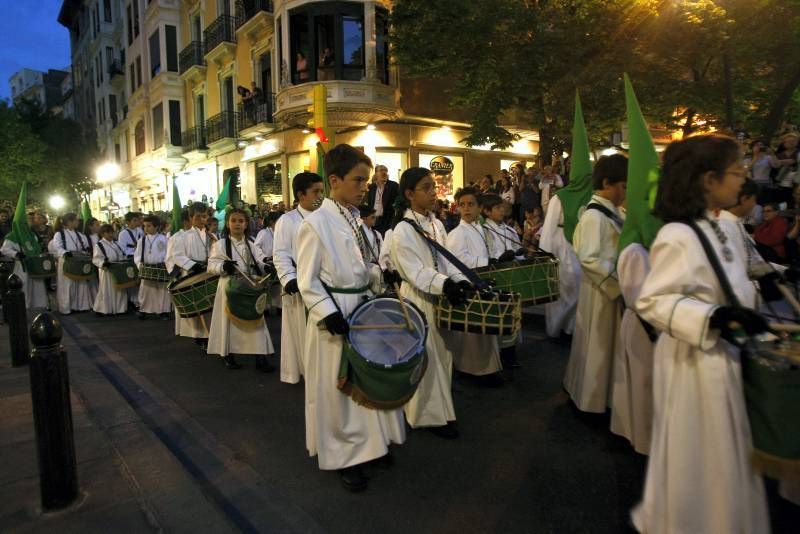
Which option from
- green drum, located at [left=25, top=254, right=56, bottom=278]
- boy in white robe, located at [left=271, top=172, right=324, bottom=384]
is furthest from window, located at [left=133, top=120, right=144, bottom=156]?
boy in white robe, located at [left=271, top=172, right=324, bottom=384]

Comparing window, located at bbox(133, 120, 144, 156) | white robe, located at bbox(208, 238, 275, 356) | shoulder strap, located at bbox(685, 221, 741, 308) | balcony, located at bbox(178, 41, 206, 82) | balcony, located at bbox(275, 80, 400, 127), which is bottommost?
white robe, located at bbox(208, 238, 275, 356)

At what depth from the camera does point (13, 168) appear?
34.0 meters

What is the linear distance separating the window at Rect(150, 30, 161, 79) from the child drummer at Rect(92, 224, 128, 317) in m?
24.8

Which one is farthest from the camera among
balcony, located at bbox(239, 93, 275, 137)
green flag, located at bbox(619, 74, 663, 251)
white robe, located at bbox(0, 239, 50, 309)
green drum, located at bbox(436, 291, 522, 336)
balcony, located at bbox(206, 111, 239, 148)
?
balcony, located at bbox(206, 111, 239, 148)

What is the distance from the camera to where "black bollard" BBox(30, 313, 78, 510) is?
3.30 m

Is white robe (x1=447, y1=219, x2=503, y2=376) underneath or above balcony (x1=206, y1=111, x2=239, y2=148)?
underneath

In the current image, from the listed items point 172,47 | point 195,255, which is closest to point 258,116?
point 172,47

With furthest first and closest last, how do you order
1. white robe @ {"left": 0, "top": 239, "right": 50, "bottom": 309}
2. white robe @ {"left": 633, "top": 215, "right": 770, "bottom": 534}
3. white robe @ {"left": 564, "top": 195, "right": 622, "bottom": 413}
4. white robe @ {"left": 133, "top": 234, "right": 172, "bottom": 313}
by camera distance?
1. white robe @ {"left": 0, "top": 239, "right": 50, "bottom": 309}
2. white robe @ {"left": 133, "top": 234, "right": 172, "bottom": 313}
3. white robe @ {"left": 564, "top": 195, "right": 622, "bottom": 413}
4. white robe @ {"left": 633, "top": 215, "right": 770, "bottom": 534}

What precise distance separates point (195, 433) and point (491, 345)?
2.79 meters

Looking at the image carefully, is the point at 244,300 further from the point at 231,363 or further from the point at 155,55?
the point at 155,55

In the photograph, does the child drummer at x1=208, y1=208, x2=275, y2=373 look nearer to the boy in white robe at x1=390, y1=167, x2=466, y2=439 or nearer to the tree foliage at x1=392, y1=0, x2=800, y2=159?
the boy in white robe at x1=390, y1=167, x2=466, y2=439

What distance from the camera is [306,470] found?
152 inches

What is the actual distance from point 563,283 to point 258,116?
1966 centimetres

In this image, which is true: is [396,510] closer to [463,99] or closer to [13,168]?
[463,99]
